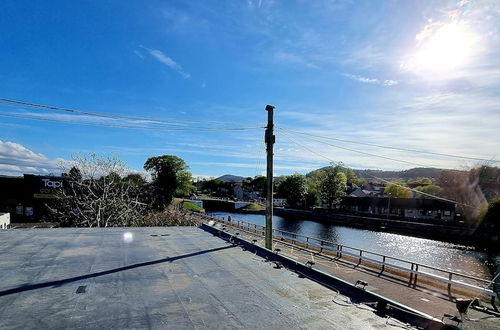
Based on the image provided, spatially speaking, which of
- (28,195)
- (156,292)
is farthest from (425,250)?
(28,195)

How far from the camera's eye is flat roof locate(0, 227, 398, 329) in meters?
5.68

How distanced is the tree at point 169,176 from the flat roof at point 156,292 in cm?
5362

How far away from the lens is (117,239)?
14.7 m

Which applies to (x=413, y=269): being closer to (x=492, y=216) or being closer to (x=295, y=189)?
(x=492, y=216)

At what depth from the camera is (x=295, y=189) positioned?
327ft

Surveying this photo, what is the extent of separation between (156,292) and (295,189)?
94.3m

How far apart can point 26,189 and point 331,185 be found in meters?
69.9

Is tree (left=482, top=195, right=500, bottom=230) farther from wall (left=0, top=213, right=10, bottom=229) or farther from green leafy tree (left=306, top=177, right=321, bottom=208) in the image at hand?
wall (left=0, top=213, right=10, bottom=229)

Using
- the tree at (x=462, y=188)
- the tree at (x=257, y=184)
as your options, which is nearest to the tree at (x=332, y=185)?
the tree at (x=462, y=188)

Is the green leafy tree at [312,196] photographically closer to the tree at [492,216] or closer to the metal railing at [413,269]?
the tree at [492,216]

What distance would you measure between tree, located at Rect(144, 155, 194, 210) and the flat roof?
53.6 meters

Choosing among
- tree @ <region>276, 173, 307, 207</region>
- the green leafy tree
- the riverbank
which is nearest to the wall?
the riverbank

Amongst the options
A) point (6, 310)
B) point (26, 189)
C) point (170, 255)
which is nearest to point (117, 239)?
point (170, 255)

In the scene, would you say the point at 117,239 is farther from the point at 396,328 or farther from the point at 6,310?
the point at 396,328
